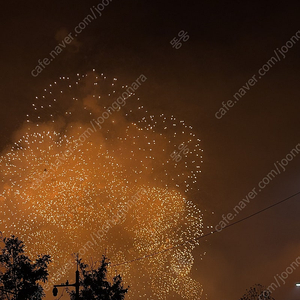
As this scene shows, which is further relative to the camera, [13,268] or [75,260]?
[75,260]

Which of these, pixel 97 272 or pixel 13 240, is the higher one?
pixel 13 240

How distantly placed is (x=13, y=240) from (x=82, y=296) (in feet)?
20.3

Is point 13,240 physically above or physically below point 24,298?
above

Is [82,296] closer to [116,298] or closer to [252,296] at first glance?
[116,298]

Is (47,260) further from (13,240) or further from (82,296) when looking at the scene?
(82,296)

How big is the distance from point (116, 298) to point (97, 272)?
2082mm

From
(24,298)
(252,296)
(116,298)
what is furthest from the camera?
(252,296)

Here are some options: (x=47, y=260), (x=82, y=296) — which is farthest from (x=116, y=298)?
(x=47, y=260)

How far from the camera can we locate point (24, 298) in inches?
771

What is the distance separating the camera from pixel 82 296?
960 inches

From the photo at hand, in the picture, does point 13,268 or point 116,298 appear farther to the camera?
point 116,298

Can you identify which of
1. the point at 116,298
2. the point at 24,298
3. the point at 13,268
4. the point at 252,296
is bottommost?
the point at 252,296

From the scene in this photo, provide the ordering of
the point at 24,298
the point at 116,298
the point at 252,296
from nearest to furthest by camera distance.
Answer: the point at 24,298 → the point at 116,298 → the point at 252,296

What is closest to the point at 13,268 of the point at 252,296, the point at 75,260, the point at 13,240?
the point at 13,240
